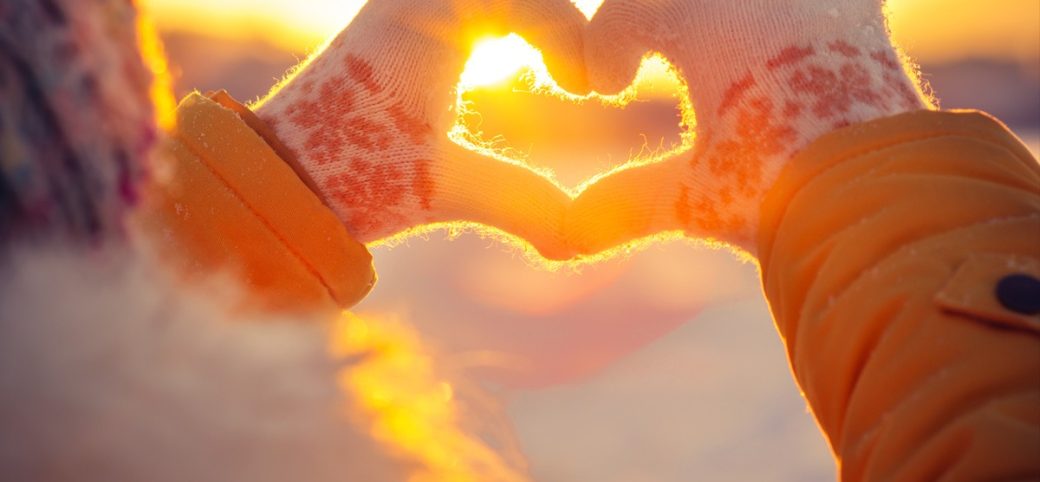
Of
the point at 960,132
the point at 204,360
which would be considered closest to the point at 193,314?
the point at 204,360

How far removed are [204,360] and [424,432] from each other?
5 centimetres

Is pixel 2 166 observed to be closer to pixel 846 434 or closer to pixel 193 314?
Answer: pixel 193 314

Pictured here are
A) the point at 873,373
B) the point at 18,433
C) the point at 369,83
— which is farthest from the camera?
the point at 369,83

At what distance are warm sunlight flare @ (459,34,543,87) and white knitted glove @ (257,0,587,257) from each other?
0.01 metres

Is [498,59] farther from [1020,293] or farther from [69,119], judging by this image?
[69,119]

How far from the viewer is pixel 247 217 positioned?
57cm

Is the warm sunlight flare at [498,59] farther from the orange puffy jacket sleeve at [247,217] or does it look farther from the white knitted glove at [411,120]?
the orange puffy jacket sleeve at [247,217]

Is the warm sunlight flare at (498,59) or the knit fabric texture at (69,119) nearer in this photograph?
the knit fabric texture at (69,119)

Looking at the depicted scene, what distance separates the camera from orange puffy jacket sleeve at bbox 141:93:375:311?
1.84ft

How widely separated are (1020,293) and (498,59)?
1.52ft

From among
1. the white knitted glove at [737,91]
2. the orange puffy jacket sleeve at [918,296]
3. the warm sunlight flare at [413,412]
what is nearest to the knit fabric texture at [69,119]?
the warm sunlight flare at [413,412]

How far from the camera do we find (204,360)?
180mm

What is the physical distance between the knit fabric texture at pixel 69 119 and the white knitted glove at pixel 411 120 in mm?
437

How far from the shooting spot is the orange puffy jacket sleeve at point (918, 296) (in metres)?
0.33
